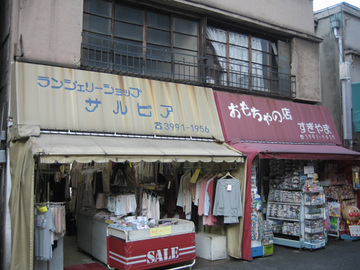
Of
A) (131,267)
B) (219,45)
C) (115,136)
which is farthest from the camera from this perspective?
(219,45)

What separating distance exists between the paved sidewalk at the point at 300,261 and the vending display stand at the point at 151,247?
755 millimetres

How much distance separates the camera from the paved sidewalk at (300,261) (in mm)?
8523

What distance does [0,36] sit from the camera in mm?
9508

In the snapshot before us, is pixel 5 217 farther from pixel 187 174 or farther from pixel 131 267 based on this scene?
pixel 187 174

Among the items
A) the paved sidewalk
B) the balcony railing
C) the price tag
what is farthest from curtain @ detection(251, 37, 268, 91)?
the price tag

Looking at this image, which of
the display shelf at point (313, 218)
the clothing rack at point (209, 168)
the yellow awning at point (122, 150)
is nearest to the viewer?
the yellow awning at point (122, 150)

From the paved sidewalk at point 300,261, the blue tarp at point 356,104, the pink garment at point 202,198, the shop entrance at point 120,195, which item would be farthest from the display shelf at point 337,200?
the pink garment at point 202,198

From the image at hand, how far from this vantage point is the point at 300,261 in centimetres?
907

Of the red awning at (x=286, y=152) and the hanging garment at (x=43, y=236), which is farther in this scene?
the red awning at (x=286, y=152)

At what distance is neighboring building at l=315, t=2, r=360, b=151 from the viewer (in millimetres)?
13805

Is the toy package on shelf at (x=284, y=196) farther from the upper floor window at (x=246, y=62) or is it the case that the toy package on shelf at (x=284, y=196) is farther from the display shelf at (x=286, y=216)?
the upper floor window at (x=246, y=62)

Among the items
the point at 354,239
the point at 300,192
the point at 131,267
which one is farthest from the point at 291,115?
the point at 131,267

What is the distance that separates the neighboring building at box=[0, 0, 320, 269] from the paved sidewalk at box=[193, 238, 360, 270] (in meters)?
4.76

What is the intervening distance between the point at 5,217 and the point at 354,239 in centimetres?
1053
